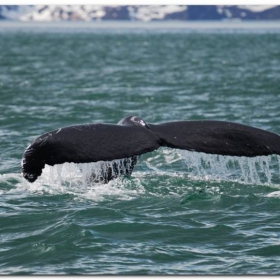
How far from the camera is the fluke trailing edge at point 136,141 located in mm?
7516

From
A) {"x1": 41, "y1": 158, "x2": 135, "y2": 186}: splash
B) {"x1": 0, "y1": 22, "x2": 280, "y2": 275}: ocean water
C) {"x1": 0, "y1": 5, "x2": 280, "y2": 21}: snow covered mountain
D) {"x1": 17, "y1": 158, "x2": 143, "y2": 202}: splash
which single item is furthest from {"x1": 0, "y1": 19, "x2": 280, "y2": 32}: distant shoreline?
{"x1": 41, "y1": 158, "x2": 135, "y2": 186}: splash

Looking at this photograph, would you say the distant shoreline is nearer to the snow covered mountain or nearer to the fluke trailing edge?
the snow covered mountain

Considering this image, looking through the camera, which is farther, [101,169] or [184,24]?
[184,24]

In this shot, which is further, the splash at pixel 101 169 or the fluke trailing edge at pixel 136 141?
the splash at pixel 101 169

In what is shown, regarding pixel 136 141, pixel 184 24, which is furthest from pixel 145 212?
pixel 184 24

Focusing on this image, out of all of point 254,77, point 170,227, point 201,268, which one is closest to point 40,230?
point 170,227

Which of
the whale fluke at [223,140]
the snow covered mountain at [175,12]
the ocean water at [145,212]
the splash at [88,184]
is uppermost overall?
the snow covered mountain at [175,12]

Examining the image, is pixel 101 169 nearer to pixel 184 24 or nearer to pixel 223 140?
pixel 223 140

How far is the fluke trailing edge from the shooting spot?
7516 millimetres

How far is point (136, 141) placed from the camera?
789 centimetres

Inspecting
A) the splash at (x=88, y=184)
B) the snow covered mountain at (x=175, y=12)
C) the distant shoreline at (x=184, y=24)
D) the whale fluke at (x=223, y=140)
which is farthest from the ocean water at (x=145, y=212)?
the distant shoreline at (x=184, y=24)

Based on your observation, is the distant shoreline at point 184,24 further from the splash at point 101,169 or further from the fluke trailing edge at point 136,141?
the fluke trailing edge at point 136,141

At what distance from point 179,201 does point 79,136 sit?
2.47 m

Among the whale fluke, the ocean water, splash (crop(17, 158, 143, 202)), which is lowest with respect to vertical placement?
the ocean water
